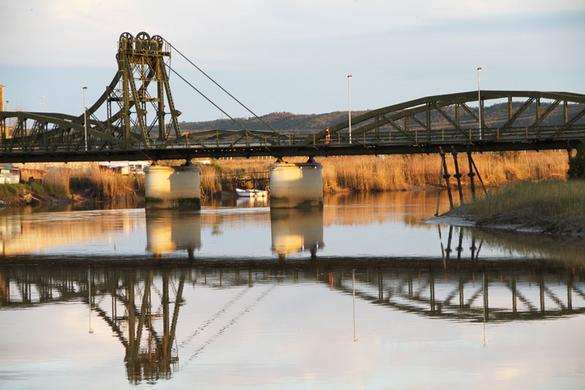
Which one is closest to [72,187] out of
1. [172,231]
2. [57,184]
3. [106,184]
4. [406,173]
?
[106,184]

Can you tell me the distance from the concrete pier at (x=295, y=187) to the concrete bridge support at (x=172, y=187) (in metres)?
6.63

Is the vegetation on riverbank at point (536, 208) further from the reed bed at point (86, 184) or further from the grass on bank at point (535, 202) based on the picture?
the reed bed at point (86, 184)

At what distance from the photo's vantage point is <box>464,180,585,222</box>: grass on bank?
160ft

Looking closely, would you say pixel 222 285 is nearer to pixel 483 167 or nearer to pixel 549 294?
pixel 549 294

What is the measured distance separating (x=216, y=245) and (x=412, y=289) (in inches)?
785

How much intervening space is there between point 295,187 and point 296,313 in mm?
61334

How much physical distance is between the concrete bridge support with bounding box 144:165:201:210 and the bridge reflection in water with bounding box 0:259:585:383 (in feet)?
162

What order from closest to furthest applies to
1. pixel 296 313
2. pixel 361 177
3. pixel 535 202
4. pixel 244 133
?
pixel 296 313 → pixel 535 202 → pixel 244 133 → pixel 361 177

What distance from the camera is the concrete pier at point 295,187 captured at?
3450 inches

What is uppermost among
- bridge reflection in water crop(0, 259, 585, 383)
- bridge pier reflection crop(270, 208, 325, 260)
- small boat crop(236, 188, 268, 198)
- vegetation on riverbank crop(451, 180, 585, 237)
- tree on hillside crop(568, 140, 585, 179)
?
tree on hillside crop(568, 140, 585, 179)

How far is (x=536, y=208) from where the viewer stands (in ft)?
171

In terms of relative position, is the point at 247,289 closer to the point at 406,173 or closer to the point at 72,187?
the point at 72,187

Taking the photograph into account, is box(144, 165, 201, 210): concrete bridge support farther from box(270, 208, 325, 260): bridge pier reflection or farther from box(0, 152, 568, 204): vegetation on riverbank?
box(0, 152, 568, 204): vegetation on riverbank

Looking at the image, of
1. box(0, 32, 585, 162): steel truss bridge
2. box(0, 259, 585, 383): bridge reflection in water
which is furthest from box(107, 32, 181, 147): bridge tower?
box(0, 259, 585, 383): bridge reflection in water
